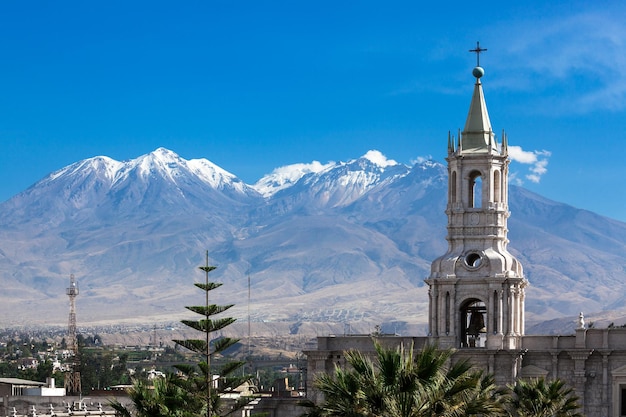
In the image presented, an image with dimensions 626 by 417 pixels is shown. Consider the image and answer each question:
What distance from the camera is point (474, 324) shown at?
78.2m

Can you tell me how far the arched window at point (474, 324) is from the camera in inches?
3027

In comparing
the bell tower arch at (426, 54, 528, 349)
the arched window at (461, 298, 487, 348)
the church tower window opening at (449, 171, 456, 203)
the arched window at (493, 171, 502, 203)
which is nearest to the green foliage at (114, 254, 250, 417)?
the bell tower arch at (426, 54, 528, 349)

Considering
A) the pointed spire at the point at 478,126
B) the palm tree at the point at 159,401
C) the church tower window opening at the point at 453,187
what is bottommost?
the palm tree at the point at 159,401

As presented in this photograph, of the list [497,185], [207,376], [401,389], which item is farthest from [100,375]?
[401,389]

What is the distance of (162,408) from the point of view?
48594mm

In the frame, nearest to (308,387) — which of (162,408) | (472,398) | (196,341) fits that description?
(196,341)

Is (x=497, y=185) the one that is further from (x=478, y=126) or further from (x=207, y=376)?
(x=207, y=376)

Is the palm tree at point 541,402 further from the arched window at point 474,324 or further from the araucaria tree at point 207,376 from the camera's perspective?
the arched window at point 474,324

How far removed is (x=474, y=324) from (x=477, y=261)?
3513 millimetres

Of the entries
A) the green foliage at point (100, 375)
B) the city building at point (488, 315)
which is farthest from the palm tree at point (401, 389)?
the green foliage at point (100, 375)

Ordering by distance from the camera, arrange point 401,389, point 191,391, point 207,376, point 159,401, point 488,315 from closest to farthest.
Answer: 1. point 401,389
2. point 159,401
3. point 207,376
4. point 191,391
5. point 488,315

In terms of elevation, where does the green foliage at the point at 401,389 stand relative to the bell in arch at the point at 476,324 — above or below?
below

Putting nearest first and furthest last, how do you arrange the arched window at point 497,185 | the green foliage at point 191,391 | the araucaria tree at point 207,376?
the green foliage at point 191,391 → the araucaria tree at point 207,376 → the arched window at point 497,185

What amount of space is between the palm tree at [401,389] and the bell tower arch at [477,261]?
3261 cm
